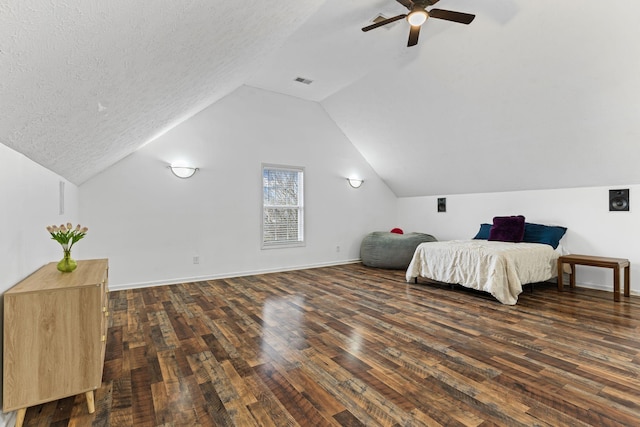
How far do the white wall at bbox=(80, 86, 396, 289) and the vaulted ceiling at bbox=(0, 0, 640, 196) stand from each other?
0.47 metres

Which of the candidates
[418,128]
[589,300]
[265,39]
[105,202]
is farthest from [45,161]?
[589,300]

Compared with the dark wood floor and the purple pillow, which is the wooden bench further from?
the purple pillow

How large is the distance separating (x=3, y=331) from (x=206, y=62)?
1.95 m

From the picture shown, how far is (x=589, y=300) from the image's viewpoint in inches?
150

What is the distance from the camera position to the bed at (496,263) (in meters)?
3.78

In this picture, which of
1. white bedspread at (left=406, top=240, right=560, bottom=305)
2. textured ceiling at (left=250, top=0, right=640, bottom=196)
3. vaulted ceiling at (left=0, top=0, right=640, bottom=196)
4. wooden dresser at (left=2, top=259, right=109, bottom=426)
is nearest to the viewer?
vaulted ceiling at (left=0, top=0, right=640, bottom=196)

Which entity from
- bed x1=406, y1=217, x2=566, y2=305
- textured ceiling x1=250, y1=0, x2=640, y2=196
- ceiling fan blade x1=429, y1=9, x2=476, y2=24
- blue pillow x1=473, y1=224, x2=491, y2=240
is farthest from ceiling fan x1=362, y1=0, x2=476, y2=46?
blue pillow x1=473, y1=224, x2=491, y2=240

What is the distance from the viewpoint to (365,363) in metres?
2.28

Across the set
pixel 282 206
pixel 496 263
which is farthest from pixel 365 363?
pixel 282 206

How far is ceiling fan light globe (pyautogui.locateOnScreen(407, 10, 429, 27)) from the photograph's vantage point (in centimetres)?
288

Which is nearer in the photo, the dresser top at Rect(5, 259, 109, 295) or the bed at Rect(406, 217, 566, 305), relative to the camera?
the dresser top at Rect(5, 259, 109, 295)

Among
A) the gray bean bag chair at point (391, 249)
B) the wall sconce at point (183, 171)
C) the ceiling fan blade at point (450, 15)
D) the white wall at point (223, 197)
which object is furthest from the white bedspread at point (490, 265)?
the wall sconce at point (183, 171)

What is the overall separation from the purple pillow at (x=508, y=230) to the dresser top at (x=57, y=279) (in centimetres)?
505

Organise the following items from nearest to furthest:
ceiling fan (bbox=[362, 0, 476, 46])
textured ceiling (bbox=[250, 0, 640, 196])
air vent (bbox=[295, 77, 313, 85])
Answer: ceiling fan (bbox=[362, 0, 476, 46]) < textured ceiling (bbox=[250, 0, 640, 196]) < air vent (bbox=[295, 77, 313, 85])
